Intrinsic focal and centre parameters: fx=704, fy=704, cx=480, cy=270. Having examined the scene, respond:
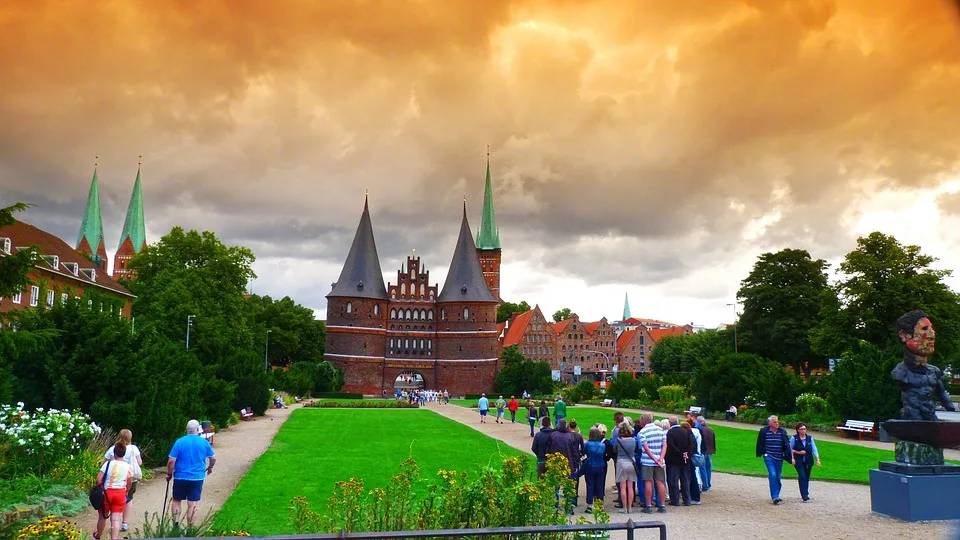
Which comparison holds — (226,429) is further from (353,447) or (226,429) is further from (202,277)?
(202,277)

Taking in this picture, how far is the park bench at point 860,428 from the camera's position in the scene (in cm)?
2594

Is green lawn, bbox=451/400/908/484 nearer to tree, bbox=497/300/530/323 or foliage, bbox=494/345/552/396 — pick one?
foliage, bbox=494/345/552/396

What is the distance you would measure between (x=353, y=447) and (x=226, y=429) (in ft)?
30.5

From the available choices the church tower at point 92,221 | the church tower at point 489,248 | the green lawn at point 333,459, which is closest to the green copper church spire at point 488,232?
the church tower at point 489,248

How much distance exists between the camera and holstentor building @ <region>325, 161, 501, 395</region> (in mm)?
78250

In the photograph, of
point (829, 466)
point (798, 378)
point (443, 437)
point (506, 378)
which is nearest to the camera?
point (829, 466)

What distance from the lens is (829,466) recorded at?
18.8 m

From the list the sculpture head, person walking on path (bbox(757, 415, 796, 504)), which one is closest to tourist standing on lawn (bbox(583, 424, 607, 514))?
person walking on path (bbox(757, 415, 796, 504))

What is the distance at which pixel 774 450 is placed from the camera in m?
13.1

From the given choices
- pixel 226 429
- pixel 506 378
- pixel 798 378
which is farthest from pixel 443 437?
pixel 506 378

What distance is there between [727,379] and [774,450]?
26.2 m

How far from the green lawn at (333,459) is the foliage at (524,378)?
34.7m

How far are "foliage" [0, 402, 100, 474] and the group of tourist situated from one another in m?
4.24

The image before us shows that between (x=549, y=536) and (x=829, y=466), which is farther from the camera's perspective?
(x=829, y=466)
